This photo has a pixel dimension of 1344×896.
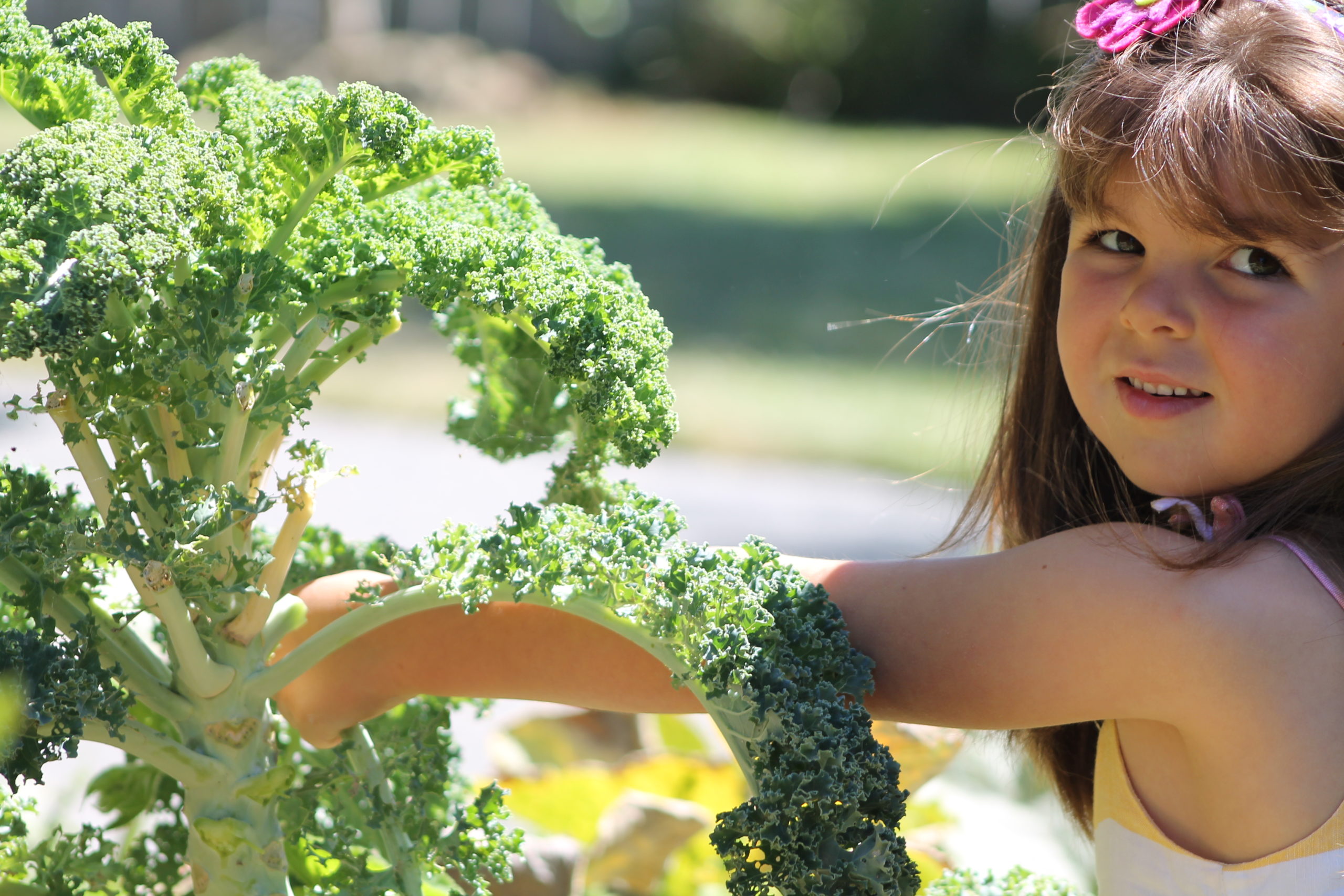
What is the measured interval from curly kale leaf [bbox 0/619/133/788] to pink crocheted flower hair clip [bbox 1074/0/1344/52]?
116 centimetres

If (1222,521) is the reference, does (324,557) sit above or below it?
above

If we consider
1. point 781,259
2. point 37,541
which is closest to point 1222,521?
point 37,541

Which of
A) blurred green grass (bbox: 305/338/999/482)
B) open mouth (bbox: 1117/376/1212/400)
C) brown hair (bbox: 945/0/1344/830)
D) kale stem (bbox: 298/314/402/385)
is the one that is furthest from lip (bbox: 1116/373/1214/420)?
blurred green grass (bbox: 305/338/999/482)

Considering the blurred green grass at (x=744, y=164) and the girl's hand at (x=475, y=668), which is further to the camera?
the blurred green grass at (x=744, y=164)

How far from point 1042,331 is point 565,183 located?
867 centimetres

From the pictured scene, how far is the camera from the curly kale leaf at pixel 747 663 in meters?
1.00

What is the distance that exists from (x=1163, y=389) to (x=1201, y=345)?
6 centimetres

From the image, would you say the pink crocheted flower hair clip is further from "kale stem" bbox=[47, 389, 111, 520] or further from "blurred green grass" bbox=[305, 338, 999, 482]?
"blurred green grass" bbox=[305, 338, 999, 482]

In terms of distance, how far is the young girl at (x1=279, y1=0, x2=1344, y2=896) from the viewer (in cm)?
117

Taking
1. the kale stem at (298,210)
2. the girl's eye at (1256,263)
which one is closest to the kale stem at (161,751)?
the kale stem at (298,210)

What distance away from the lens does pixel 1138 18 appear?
1389mm

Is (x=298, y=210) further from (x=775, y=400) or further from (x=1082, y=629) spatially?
(x=775, y=400)

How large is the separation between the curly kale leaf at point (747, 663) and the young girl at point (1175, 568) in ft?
0.62

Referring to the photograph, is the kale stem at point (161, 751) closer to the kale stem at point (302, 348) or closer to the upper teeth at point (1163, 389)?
the kale stem at point (302, 348)
